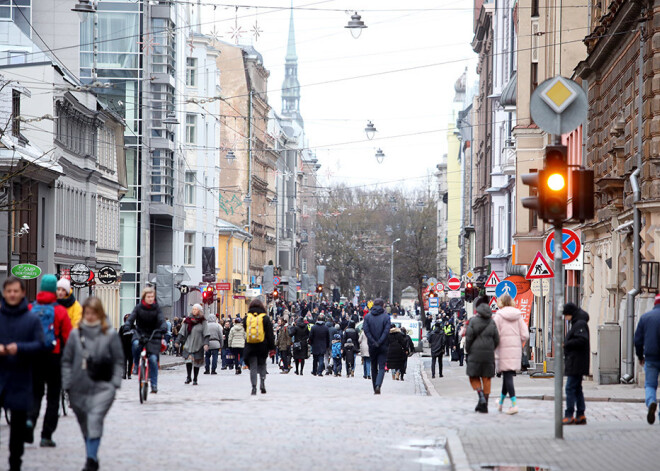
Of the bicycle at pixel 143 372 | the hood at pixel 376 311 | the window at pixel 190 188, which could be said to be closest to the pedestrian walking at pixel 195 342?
the hood at pixel 376 311

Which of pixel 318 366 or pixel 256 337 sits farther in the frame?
pixel 318 366

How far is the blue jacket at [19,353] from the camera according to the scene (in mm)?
10594

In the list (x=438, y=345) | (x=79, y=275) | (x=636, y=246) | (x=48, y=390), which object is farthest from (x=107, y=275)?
(x=48, y=390)

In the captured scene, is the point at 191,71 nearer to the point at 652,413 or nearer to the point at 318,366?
the point at 318,366

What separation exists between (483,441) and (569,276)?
2266 centimetres

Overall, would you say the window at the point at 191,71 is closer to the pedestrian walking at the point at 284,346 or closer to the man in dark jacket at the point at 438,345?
the pedestrian walking at the point at 284,346

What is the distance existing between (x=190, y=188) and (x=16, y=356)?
6392 cm

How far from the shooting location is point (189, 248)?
74.1 meters

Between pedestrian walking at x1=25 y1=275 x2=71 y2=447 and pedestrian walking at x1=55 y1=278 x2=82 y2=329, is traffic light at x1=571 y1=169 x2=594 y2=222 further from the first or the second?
pedestrian walking at x1=55 y1=278 x2=82 y2=329

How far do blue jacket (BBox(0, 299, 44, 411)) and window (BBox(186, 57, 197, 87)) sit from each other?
211ft

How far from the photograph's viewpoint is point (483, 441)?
44.5 feet

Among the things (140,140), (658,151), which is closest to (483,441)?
(658,151)

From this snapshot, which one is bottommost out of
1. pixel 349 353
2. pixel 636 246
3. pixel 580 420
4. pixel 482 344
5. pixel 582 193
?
pixel 349 353

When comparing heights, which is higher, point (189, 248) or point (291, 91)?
point (291, 91)
